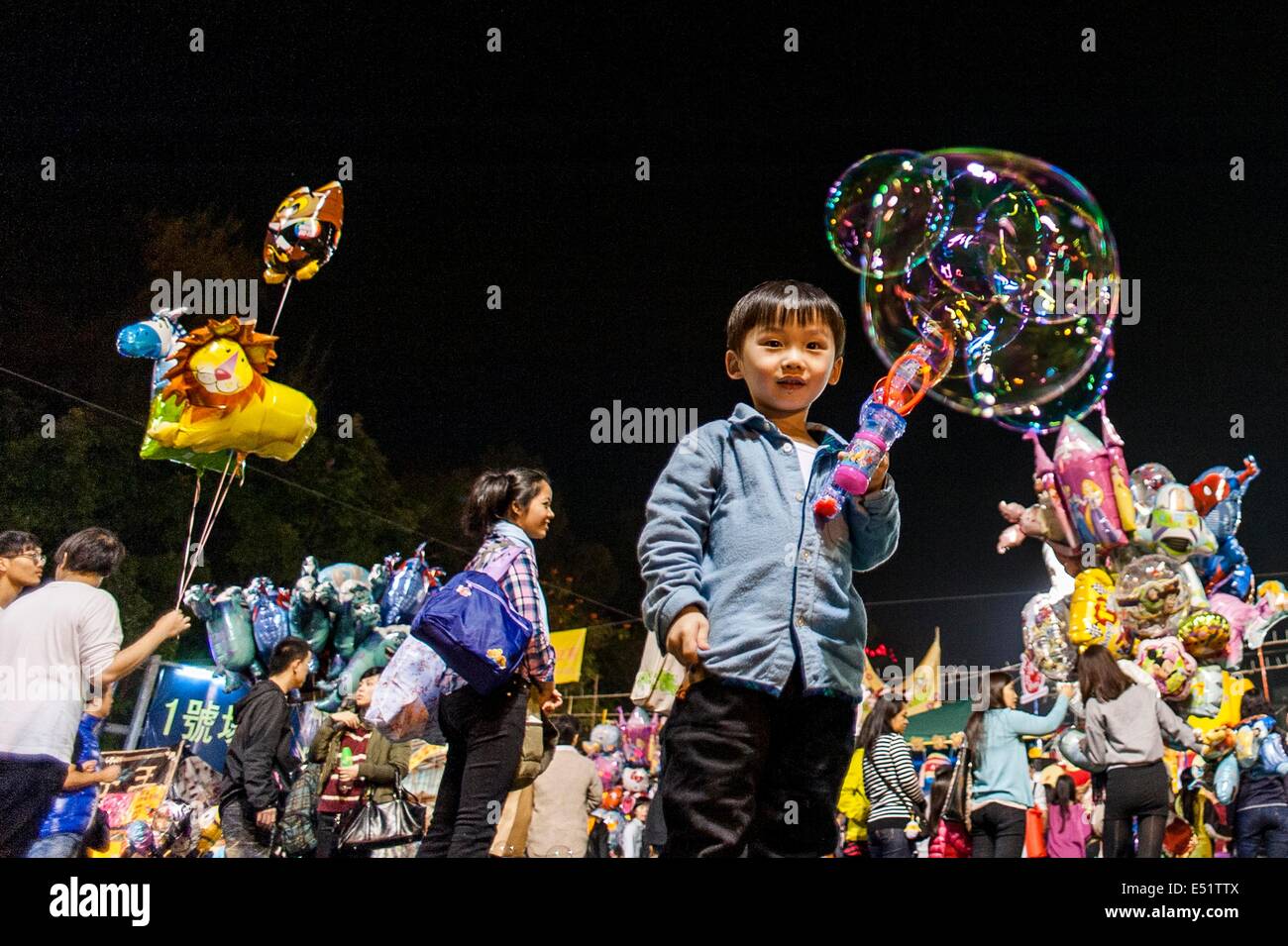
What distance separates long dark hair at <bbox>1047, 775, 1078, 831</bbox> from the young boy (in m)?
3.74

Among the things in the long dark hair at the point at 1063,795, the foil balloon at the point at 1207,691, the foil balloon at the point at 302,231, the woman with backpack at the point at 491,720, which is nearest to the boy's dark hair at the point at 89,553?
the woman with backpack at the point at 491,720

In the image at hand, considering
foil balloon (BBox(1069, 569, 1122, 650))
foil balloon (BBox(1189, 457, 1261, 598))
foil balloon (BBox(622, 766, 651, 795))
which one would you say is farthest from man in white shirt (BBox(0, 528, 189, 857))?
foil balloon (BBox(1189, 457, 1261, 598))

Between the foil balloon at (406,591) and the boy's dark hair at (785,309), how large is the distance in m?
3.69

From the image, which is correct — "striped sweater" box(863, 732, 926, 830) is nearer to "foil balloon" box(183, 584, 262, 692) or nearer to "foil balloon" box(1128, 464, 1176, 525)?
"foil balloon" box(1128, 464, 1176, 525)

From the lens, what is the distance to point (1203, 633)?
18.7 feet

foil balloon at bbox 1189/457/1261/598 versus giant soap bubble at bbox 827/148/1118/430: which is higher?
giant soap bubble at bbox 827/148/1118/430

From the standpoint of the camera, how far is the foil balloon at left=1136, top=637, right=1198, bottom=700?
18.0 ft

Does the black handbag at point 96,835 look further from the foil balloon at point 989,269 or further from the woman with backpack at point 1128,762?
the woman with backpack at point 1128,762

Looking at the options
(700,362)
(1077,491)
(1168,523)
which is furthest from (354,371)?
(1168,523)

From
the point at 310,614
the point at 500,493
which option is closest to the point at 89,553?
the point at 500,493

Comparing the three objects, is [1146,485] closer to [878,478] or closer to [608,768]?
[608,768]
